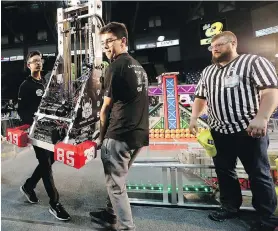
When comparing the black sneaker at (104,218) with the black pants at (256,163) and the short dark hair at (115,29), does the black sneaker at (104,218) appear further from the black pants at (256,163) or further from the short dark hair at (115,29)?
the short dark hair at (115,29)

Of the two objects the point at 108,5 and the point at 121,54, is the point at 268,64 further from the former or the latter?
the point at 108,5

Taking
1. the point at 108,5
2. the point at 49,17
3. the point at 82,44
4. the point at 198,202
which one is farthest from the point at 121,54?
the point at 49,17

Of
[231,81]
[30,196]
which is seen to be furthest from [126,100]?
[30,196]

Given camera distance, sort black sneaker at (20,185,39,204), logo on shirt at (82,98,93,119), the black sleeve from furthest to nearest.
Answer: black sneaker at (20,185,39,204) → logo on shirt at (82,98,93,119) → the black sleeve

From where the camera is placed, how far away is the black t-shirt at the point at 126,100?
111cm

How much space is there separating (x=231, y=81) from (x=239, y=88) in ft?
0.21

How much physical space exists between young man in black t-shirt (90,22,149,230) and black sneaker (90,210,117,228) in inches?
9.4

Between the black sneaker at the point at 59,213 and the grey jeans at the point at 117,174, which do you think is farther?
the black sneaker at the point at 59,213

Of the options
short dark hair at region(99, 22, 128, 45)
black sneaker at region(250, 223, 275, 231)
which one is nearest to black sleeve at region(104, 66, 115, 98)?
short dark hair at region(99, 22, 128, 45)

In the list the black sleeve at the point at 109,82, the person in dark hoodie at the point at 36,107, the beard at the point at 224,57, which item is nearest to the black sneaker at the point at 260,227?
the beard at the point at 224,57

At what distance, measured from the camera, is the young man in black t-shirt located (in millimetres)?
1128

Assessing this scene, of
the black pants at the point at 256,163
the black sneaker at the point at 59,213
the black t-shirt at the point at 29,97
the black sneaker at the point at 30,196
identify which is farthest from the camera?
the black sneaker at the point at 30,196

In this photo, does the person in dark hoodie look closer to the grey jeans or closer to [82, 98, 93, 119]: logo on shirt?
[82, 98, 93, 119]: logo on shirt

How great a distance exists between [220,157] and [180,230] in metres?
Result: 0.54
